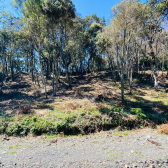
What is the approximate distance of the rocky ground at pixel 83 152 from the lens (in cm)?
373

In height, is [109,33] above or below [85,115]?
above

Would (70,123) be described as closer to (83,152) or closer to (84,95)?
(83,152)

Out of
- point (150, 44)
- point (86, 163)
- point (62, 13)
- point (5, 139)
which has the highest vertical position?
point (62, 13)

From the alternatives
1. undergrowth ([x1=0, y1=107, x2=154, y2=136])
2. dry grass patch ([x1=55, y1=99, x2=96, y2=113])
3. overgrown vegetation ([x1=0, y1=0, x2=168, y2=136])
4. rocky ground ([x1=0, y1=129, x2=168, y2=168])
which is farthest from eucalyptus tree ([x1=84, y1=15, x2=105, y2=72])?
rocky ground ([x1=0, y1=129, x2=168, y2=168])

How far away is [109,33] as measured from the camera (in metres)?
12.2

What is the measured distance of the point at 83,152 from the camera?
15.0 feet

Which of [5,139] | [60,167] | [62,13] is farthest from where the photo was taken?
[62,13]

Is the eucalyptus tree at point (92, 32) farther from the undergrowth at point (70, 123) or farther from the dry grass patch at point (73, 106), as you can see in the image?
the undergrowth at point (70, 123)

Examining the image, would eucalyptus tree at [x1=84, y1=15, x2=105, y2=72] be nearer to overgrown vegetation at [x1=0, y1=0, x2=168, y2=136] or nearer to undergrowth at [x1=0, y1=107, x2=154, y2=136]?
overgrown vegetation at [x1=0, y1=0, x2=168, y2=136]

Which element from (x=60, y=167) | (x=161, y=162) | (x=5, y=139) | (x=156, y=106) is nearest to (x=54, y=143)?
(x=60, y=167)

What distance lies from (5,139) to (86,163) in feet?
15.7

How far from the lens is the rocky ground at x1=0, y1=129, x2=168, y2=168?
373 cm

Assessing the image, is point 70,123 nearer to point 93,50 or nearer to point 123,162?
point 123,162

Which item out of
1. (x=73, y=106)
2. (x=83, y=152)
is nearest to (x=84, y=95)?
(x=73, y=106)
